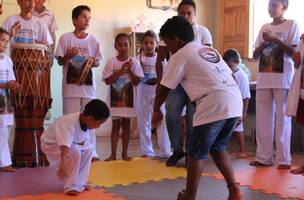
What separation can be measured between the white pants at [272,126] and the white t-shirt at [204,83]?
5.42 ft

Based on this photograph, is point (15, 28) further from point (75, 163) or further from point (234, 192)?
point (234, 192)

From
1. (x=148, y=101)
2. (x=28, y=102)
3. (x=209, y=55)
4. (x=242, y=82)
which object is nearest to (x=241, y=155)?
(x=242, y=82)

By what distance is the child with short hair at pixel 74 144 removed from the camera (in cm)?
312

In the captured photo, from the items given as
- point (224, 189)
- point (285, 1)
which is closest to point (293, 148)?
point (285, 1)

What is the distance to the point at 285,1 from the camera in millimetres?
4379

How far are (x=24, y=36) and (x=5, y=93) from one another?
0.60 metres

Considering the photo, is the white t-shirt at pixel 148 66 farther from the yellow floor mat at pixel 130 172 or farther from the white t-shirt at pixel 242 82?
the white t-shirt at pixel 242 82

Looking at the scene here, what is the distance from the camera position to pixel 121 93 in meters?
4.61

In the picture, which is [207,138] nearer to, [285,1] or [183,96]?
[183,96]

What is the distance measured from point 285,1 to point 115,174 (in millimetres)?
2254

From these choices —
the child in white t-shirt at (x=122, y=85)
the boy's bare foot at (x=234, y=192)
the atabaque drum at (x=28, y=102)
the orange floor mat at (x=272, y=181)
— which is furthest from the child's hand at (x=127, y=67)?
the boy's bare foot at (x=234, y=192)

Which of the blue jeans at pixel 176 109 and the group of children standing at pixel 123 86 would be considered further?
the blue jeans at pixel 176 109

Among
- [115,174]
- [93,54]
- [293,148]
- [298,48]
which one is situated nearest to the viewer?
[115,174]

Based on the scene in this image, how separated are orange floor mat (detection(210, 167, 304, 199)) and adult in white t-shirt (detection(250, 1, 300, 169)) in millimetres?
242
